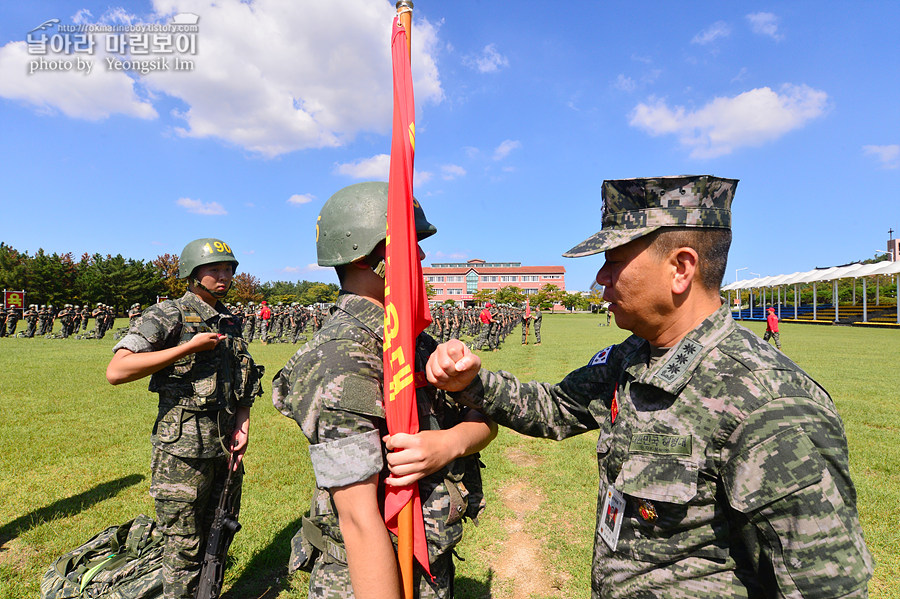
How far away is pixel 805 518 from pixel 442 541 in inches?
45.3

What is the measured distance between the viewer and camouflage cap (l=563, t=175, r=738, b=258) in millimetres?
1574

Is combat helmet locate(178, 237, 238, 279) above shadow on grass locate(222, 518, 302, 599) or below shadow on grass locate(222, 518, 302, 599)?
above

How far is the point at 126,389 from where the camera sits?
11.8 metres

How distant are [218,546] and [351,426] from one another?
8.50ft

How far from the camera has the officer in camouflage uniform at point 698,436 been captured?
3.97 feet

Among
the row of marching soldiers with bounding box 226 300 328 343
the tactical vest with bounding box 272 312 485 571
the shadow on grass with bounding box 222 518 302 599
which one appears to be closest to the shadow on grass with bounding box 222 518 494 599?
the shadow on grass with bounding box 222 518 302 599

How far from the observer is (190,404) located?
3455mm

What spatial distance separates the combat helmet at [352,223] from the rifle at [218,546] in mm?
2438

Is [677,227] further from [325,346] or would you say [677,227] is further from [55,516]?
[55,516]

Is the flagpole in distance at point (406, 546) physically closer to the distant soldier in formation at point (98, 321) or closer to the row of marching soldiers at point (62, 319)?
the row of marching soldiers at point (62, 319)

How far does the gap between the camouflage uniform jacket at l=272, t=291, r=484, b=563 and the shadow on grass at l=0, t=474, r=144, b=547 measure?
5.20 meters

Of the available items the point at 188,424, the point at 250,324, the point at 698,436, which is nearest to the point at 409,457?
the point at 698,436

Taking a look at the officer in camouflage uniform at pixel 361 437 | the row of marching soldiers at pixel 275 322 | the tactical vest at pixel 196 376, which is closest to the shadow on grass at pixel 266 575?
the tactical vest at pixel 196 376

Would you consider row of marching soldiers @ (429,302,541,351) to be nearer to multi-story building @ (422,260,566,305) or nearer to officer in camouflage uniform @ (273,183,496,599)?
officer in camouflage uniform @ (273,183,496,599)
